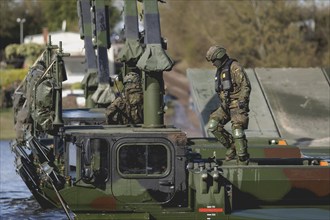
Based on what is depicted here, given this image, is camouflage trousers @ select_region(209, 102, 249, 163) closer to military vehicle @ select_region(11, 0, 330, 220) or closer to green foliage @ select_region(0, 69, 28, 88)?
military vehicle @ select_region(11, 0, 330, 220)

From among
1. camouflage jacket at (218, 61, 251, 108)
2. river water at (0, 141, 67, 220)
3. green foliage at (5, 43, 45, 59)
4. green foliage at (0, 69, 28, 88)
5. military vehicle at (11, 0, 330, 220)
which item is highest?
green foliage at (5, 43, 45, 59)

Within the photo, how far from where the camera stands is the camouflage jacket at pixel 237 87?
13641 mm

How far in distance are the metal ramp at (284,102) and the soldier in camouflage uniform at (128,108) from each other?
8.99 m

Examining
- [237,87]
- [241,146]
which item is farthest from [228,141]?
[237,87]

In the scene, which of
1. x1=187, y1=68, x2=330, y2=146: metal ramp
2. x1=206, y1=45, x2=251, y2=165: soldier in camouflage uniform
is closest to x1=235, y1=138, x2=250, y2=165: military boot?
x1=206, y1=45, x2=251, y2=165: soldier in camouflage uniform

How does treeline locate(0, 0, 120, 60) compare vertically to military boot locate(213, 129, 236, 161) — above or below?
above

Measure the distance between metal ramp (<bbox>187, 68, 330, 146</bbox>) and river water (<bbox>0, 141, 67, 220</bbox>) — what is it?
537 cm

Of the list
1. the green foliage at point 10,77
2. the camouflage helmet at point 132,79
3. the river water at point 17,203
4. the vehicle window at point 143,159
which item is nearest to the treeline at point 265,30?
the green foliage at point 10,77

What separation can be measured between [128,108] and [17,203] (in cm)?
448

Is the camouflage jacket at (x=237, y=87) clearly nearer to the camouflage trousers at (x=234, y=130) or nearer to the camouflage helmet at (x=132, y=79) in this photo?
the camouflage trousers at (x=234, y=130)

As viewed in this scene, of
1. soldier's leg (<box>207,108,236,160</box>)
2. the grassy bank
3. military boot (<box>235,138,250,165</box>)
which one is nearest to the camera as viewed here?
military boot (<box>235,138,250,165</box>)

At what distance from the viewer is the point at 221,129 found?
1397 cm

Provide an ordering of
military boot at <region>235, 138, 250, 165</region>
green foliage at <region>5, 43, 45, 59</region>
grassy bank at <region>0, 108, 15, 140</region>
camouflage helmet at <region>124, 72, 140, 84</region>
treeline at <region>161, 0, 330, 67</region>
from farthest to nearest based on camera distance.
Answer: green foliage at <region>5, 43, 45, 59</region>, treeline at <region>161, 0, 330, 67</region>, grassy bank at <region>0, 108, 15, 140</region>, camouflage helmet at <region>124, 72, 140, 84</region>, military boot at <region>235, 138, 250, 165</region>

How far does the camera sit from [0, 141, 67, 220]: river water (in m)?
17.3
